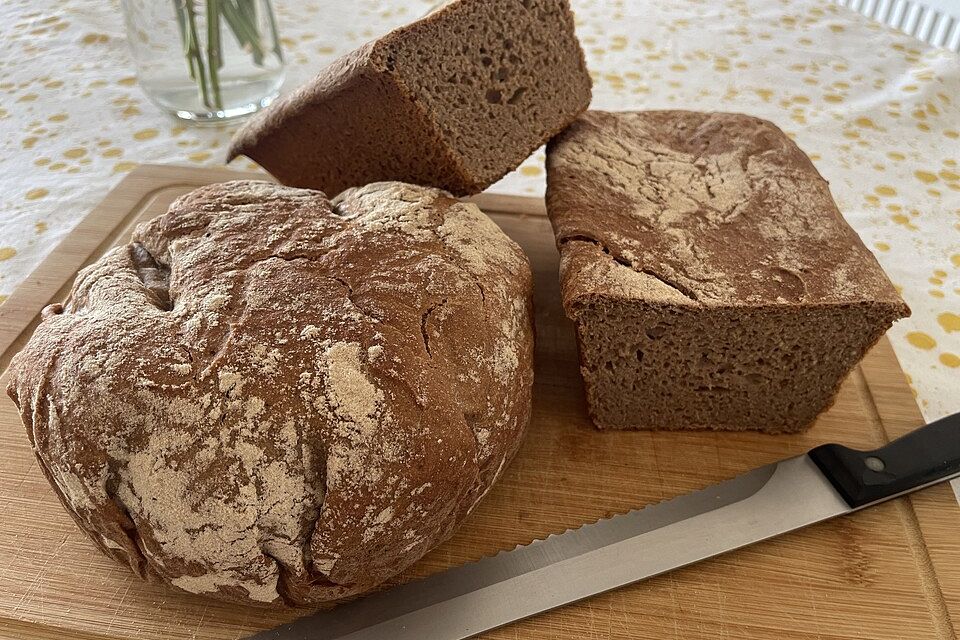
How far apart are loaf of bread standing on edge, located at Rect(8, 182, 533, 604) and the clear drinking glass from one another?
129cm

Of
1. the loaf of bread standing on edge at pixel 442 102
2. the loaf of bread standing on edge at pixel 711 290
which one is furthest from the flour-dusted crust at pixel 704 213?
the loaf of bread standing on edge at pixel 442 102

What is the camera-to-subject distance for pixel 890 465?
158 cm

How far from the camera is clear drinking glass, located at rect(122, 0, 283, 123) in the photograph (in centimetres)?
241

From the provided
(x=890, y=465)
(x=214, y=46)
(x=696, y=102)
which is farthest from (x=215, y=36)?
(x=890, y=465)

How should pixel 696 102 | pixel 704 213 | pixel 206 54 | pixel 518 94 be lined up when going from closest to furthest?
pixel 704 213, pixel 518 94, pixel 206 54, pixel 696 102

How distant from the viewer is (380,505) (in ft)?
4.07

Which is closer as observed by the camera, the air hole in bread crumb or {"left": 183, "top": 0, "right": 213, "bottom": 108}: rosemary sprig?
the air hole in bread crumb

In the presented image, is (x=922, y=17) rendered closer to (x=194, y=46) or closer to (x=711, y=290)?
(x=711, y=290)

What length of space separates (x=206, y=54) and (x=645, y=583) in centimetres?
220

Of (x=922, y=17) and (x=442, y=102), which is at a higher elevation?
(x=442, y=102)

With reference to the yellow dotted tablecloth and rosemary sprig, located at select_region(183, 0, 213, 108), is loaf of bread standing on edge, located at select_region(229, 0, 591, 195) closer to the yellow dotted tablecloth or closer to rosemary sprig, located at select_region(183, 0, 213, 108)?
rosemary sprig, located at select_region(183, 0, 213, 108)

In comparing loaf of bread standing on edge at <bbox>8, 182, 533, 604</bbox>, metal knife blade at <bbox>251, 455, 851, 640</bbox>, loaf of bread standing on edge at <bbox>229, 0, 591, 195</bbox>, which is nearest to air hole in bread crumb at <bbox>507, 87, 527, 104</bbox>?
loaf of bread standing on edge at <bbox>229, 0, 591, 195</bbox>

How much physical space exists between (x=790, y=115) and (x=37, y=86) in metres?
3.24

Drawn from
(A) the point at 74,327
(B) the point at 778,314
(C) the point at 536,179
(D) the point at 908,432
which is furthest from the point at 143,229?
(D) the point at 908,432
